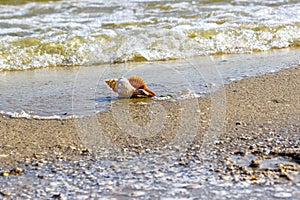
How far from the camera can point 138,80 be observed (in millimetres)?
4824

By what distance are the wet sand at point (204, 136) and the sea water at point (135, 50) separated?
0.36 meters

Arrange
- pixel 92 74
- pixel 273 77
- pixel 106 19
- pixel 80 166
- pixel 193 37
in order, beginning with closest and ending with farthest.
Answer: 1. pixel 80 166
2. pixel 273 77
3. pixel 92 74
4. pixel 193 37
5. pixel 106 19

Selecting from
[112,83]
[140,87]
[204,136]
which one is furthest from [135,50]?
[204,136]

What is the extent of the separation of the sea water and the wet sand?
1.20 ft

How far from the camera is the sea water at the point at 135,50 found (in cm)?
A: 496

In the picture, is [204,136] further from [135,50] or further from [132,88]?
[135,50]

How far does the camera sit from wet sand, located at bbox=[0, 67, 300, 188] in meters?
3.01

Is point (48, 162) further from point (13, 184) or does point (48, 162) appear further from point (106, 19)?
point (106, 19)

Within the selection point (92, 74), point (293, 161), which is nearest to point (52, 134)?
point (293, 161)

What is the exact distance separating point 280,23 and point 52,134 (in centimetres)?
547

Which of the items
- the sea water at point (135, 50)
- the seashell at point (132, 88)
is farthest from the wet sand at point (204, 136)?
the sea water at point (135, 50)

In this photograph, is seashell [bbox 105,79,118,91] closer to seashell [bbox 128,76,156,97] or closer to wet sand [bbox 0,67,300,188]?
seashell [bbox 128,76,156,97]

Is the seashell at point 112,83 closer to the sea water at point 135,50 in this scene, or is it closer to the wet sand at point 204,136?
the sea water at point 135,50

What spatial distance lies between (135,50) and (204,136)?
356cm
